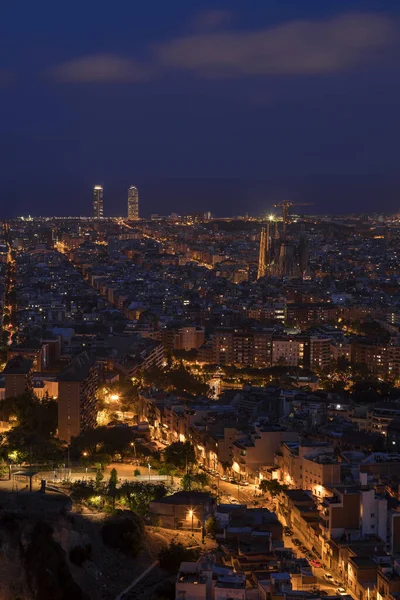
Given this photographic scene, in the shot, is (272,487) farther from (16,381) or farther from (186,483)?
(16,381)

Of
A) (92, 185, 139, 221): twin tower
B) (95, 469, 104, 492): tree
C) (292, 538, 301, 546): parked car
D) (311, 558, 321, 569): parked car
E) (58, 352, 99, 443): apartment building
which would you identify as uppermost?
(92, 185, 139, 221): twin tower

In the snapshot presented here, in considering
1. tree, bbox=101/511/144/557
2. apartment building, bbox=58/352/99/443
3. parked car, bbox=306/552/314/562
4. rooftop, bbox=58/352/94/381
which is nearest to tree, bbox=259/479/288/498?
parked car, bbox=306/552/314/562

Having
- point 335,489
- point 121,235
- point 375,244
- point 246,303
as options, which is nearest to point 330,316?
point 246,303

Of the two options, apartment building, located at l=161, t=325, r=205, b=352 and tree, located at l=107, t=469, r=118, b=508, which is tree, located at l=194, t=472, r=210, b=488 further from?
apartment building, located at l=161, t=325, r=205, b=352

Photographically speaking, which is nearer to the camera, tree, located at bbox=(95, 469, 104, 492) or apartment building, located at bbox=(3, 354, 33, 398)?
tree, located at bbox=(95, 469, 104, 492)

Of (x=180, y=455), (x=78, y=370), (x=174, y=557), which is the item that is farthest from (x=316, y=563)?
(x=78, y=370)

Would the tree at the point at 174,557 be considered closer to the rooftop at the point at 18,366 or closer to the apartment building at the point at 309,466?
the apartment building at the point at 309,466

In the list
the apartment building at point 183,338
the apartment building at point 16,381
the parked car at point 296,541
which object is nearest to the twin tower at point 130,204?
the apartment building at point 183,338
